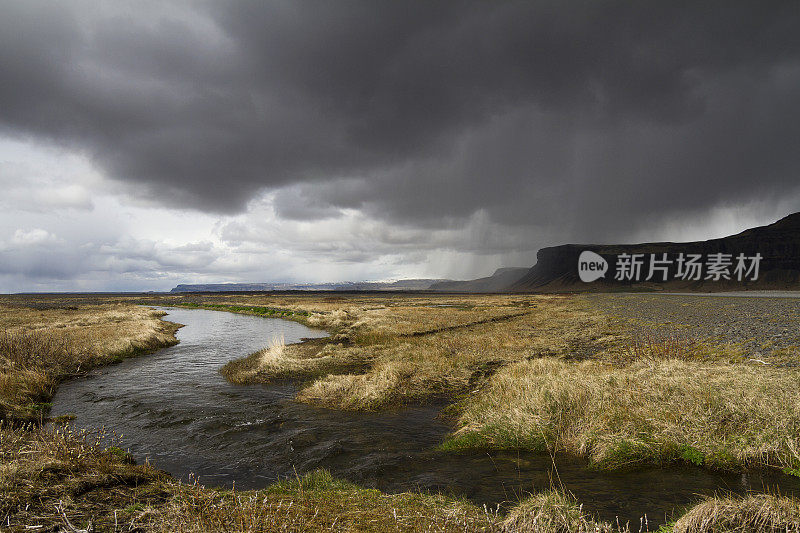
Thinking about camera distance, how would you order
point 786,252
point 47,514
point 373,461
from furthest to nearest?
1. point 786,252
2. point 373,461
3. point 47,514

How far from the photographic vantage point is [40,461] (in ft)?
21.1

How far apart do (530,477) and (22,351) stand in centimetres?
2544

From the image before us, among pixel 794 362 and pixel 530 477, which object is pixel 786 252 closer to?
pixel 794 362

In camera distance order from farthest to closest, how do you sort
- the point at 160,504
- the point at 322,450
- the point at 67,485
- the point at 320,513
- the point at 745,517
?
the point at 322,450, the point at 67,485, the point at 160,504, the point at 320,513, the point at 745,517

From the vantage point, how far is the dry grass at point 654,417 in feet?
26.9

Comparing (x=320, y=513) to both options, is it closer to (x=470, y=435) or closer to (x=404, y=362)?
(x=470, y=435)

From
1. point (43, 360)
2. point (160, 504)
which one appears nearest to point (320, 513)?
point (160, 504)

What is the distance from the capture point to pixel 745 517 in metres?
5.30

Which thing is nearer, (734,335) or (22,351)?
(22,351)

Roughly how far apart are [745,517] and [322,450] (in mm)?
9272

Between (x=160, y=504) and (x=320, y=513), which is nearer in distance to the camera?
(x=320, y=513)

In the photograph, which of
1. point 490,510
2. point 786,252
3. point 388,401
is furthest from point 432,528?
point 786,252

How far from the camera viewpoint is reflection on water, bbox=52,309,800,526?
7438mm

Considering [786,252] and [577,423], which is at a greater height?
[786,252]
